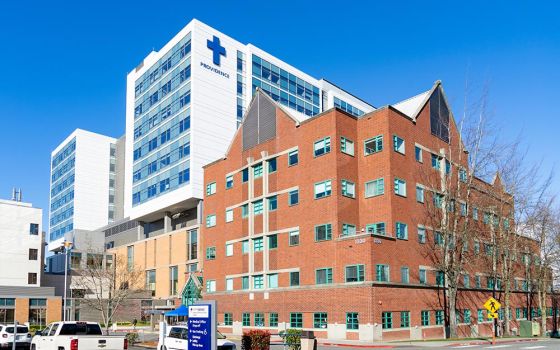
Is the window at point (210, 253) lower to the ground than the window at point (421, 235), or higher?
lower

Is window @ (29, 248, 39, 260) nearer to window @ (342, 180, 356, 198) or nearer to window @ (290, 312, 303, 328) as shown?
window @ (290, 312, 303, 328)

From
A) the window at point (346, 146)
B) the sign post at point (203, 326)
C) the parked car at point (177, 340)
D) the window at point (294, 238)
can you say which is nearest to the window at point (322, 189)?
the window at point (346, 146)

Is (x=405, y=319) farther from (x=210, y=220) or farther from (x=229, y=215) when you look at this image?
(x=210, y=220)

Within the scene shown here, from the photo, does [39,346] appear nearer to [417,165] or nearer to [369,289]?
[369,289]

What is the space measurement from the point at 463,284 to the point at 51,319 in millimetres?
53571

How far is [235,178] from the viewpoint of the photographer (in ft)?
204

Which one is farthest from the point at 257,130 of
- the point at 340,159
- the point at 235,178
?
the point at 340,159

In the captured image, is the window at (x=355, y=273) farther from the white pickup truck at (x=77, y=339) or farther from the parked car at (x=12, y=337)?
the white pickup truck at (x=77, y=339)

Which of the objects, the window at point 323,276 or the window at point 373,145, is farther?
the window at point 373,145

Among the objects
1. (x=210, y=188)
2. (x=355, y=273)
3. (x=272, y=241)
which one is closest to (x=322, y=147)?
(x=272, y=241)

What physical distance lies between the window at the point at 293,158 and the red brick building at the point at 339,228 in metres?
0.11

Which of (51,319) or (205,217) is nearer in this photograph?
(205,217)

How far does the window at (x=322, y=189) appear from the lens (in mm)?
49497

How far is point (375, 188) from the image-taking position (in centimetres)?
4991
